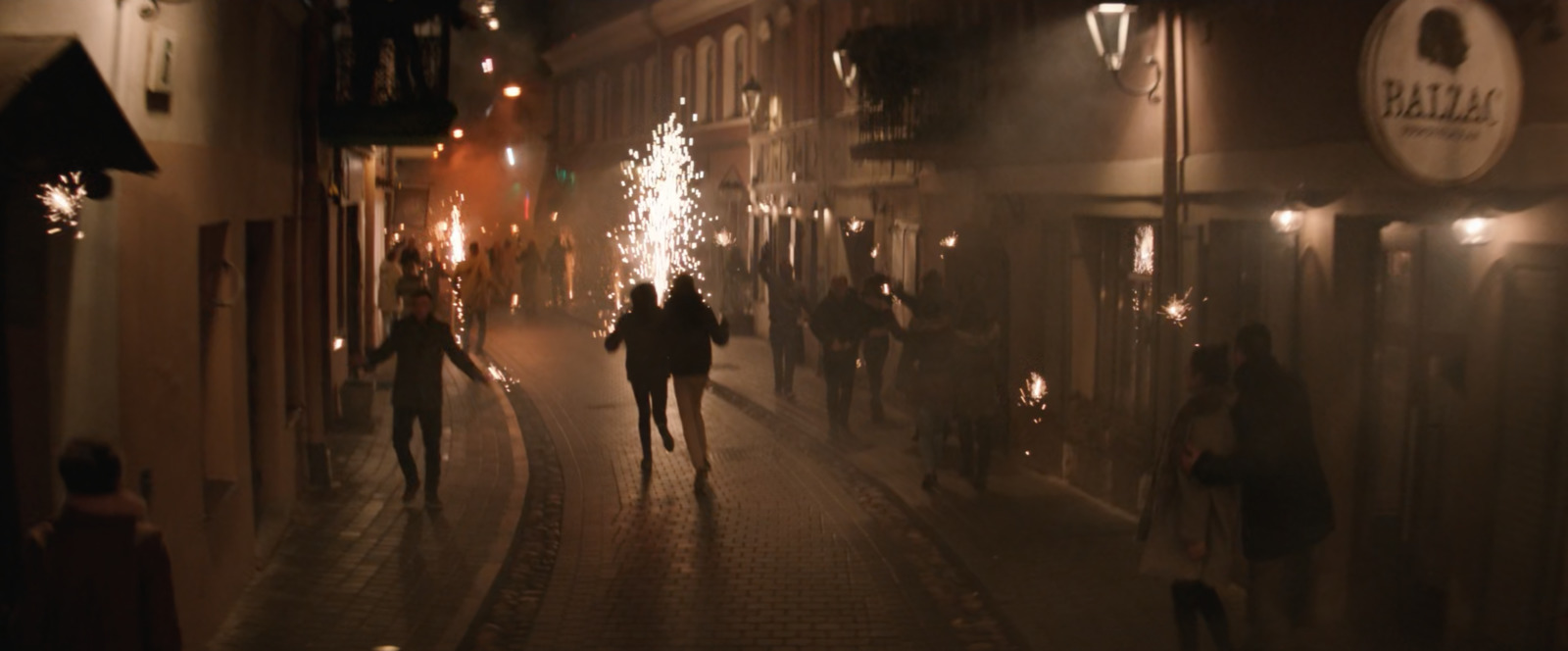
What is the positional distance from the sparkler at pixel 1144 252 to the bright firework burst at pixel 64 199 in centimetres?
864

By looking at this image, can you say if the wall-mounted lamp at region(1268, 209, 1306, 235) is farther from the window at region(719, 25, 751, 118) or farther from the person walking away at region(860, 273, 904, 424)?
the window at region(719, 25, 751, 118)

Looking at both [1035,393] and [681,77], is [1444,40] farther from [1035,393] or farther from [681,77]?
[681,77]

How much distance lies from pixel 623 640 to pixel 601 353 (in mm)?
19160

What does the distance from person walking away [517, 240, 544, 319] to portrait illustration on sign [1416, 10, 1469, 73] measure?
1201 inches

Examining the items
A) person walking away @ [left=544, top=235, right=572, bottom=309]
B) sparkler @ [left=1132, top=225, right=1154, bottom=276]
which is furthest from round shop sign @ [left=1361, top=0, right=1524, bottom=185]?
person walking away @ [left=544, top=235, right=572, bottom=309]

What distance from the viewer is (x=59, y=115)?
220 inches

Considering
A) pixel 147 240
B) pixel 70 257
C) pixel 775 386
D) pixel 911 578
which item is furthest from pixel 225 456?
pixel 775 386

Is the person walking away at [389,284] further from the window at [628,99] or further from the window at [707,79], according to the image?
the window at [628,99]

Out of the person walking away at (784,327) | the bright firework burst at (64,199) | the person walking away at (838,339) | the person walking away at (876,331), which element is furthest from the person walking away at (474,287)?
the bright firework burst at (64,199)

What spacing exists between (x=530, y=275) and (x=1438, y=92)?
3134 centimetres

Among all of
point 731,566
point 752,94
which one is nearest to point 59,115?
→ point 731,566

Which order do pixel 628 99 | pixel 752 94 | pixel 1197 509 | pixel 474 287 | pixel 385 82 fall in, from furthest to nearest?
1. pixel 628 99
2. pixel 752 94
3. pixel 474 287
4. pixel 385 82
5. pixel 1197 509

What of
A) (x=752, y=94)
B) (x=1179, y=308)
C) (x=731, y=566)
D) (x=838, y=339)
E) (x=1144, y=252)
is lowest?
(x=731, y=566)

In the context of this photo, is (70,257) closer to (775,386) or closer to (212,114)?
(212,114)
